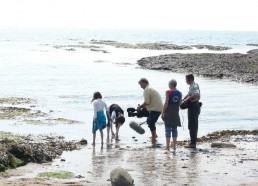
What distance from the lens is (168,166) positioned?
12.4 meters

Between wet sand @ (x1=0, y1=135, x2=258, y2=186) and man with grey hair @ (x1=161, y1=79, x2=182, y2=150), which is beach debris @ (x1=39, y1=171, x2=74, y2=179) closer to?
wet sand @ (x1=0, y1=135, x2=258, y2=186)

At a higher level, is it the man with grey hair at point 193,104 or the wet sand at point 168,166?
the man with grey hair at point 193,104

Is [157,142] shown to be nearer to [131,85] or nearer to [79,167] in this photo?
[79,167]

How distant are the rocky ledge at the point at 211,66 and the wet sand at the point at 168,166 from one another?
30.1 meters

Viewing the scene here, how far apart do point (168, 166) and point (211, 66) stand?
4412 cm

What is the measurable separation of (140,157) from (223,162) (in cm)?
222

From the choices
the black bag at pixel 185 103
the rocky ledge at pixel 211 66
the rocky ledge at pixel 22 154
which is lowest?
the rocky ledge at pixel 22 154

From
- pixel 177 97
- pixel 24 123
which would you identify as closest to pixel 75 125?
pixel 24 123

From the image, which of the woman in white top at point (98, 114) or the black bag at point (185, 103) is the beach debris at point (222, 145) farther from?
the woman in white top at point (98, 114)

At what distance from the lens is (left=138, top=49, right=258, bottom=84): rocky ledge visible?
48594 millimetres

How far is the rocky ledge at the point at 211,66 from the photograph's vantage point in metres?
48.6

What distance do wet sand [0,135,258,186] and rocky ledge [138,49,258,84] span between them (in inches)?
1186

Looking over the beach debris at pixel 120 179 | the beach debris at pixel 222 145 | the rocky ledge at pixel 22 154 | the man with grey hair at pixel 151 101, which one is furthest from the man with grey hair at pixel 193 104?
the beach debris at pixel 120 179

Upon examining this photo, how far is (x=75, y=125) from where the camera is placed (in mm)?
21453
